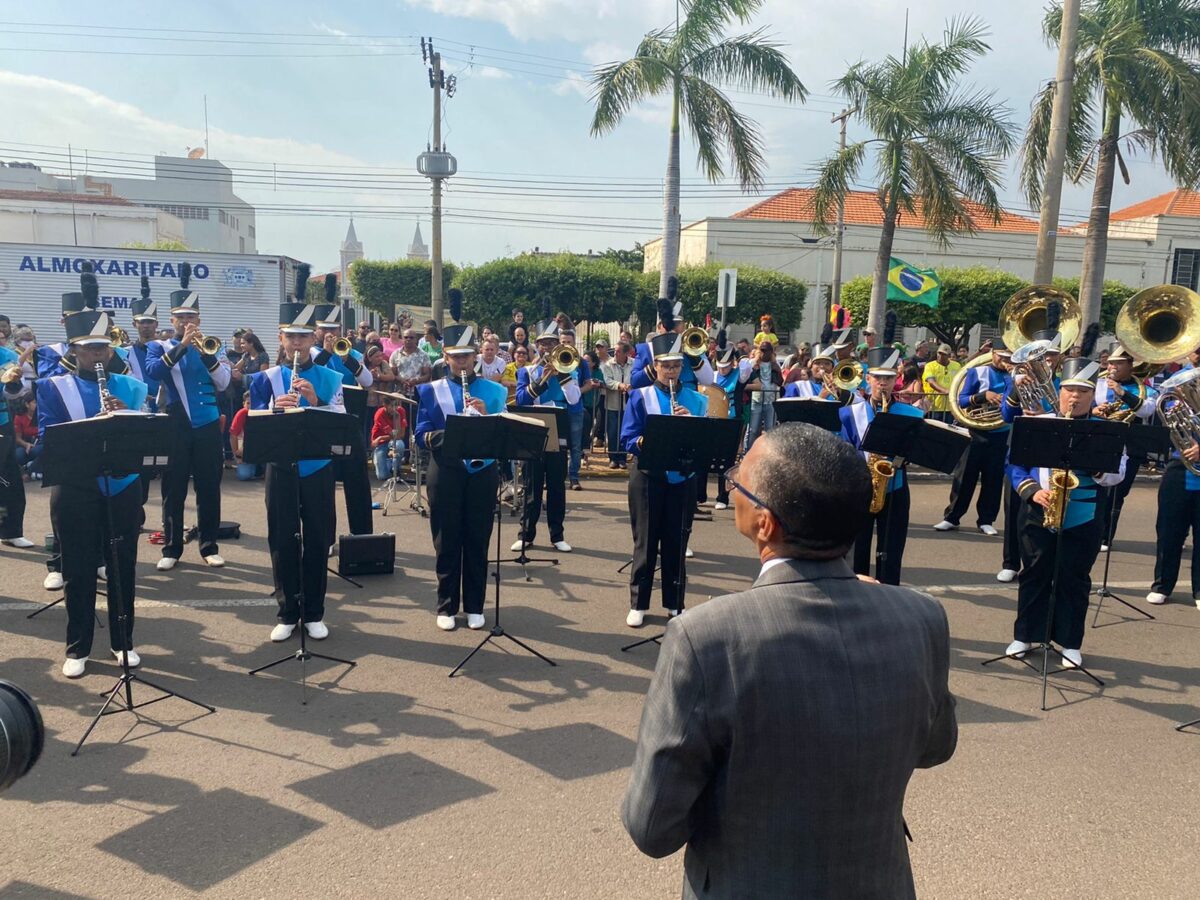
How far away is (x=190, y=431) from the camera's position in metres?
8.32

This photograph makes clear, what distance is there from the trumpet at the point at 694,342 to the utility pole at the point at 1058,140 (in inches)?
362

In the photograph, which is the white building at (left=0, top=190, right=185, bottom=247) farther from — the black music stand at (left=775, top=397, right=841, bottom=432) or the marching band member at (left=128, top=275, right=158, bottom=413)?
the black music stand at (left=775, top=397, right=841, bottom=432)

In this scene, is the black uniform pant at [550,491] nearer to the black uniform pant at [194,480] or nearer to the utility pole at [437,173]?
the black uniform pant at [194,480]

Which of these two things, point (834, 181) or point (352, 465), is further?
point (834, 181)

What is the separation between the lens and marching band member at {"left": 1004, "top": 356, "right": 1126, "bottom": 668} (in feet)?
19.6

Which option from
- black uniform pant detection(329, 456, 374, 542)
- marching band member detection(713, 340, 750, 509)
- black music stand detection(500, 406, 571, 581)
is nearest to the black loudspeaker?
→ black uniform pant detection(329, 456, 374, 542)

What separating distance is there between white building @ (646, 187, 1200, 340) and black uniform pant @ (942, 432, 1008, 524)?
31070mm

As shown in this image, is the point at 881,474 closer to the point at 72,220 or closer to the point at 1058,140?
the point at 1058,140

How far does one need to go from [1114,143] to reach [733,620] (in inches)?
786

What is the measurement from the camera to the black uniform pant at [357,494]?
337 inches

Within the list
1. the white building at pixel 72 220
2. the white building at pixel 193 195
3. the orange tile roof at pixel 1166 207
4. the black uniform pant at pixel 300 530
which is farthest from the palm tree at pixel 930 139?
the white building at pixel 193 195

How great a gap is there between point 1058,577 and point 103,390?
6.81 metres

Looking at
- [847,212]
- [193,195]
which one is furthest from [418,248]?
[847,212]

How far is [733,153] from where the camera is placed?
711 inches
